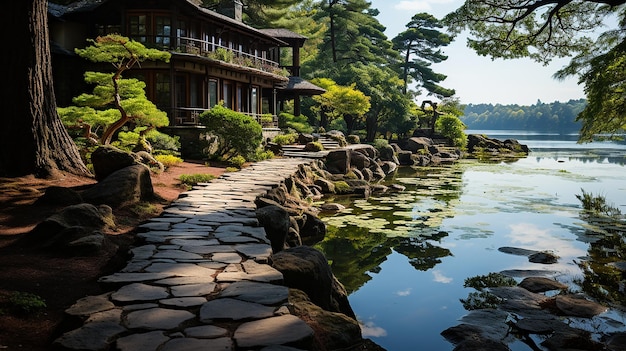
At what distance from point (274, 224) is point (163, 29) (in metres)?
17.7

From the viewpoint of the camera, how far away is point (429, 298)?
332 inches

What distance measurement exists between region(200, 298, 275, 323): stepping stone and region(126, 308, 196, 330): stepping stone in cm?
12

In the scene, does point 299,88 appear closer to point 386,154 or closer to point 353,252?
point 386,154

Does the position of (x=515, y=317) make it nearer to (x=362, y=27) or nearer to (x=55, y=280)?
(x=55, y=280)

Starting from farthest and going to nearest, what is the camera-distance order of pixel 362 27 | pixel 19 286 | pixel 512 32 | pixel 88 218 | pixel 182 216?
pixel 362 27
pixel 512 32
pixel 182 216
pixel 88 218
pixel 19 286

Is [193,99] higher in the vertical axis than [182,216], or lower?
higher

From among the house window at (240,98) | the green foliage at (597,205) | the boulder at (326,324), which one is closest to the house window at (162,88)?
the house window at (240,98)

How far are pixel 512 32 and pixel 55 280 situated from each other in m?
12.1

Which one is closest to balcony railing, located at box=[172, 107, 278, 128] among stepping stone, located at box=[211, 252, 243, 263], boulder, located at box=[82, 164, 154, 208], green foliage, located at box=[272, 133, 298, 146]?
green foliage, located at box=[272, 133, 298, 146]

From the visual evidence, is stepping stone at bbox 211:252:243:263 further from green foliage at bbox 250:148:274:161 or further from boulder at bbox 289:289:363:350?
green foliage at bbox 250:148:274:161

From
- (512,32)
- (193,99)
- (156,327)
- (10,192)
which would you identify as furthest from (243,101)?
(156,327)

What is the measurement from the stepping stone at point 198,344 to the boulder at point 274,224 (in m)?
4.08

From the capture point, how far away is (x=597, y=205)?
17516 mm

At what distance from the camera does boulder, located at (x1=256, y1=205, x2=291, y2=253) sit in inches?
287
